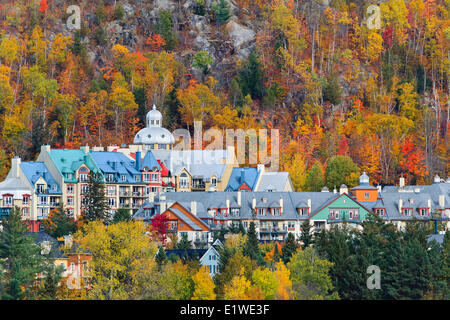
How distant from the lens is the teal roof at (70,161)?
147000 millimetres

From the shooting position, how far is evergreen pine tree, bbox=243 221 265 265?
4670 inches

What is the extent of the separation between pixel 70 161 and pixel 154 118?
19078mm

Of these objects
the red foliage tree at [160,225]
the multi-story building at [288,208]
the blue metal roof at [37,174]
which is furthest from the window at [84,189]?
the red foliage tree at [160,225]

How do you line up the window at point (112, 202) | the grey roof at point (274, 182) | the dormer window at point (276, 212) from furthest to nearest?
the grey roof at point (274, 182) < the window at point (112, 202) < the dormer window at point (276, 212)

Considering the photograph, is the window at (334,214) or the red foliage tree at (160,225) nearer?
the red foliage tree at (160,225)

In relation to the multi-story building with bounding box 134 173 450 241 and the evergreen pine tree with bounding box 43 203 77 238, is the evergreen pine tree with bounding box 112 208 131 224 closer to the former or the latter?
the multi-story building with bounding box 134 173 450 241

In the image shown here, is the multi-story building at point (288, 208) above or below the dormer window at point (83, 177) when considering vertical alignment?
below

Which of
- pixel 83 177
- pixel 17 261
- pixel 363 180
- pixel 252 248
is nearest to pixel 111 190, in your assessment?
pixel 83 177

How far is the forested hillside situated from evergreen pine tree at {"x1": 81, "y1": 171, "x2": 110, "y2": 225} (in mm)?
11674

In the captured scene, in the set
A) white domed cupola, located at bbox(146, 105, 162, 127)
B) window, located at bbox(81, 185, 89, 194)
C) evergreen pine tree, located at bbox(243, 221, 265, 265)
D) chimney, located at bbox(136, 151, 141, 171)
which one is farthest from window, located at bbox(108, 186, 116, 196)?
evergreen pine tree, located at bbox(243, 221, 265, 265)

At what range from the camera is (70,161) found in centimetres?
14850

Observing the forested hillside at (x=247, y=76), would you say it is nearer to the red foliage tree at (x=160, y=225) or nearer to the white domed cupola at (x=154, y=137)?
the white domed cupola at (x=154, y=137)

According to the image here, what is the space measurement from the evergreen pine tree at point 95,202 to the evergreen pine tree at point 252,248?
17.1 m
